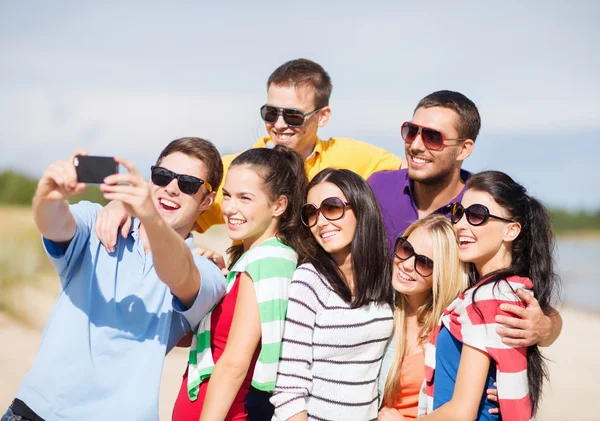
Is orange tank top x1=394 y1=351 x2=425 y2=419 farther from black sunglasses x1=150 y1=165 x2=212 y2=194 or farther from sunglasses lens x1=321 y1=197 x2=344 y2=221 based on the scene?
black sunglasses x1=150 y1=165 x2=212 y2=194

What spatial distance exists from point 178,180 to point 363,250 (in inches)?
43.0

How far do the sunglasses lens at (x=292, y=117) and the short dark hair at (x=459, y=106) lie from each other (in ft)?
3.00

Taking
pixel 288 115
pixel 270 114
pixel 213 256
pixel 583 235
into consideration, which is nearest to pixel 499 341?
pixel 213 256

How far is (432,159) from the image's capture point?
4.77 metres

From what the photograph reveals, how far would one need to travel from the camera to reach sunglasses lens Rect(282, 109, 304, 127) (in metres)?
5.28

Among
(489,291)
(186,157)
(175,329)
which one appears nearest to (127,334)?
(175,329)

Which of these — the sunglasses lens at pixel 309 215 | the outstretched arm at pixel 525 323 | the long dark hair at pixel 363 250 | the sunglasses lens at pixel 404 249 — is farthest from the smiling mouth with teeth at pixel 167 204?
the outstretched arm at pixel 525 323

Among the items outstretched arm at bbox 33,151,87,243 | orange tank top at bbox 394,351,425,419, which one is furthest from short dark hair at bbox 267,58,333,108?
outstretched arm at bbox 33,151,87,243

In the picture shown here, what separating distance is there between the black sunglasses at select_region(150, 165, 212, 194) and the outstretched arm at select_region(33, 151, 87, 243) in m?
0.56

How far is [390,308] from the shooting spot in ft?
12.5

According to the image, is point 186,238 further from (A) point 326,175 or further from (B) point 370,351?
(B) point 370,351

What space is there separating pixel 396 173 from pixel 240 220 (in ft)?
5.92

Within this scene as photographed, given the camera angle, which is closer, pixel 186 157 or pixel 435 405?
pixel 435 405

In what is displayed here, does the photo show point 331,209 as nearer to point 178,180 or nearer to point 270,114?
point 178,180
